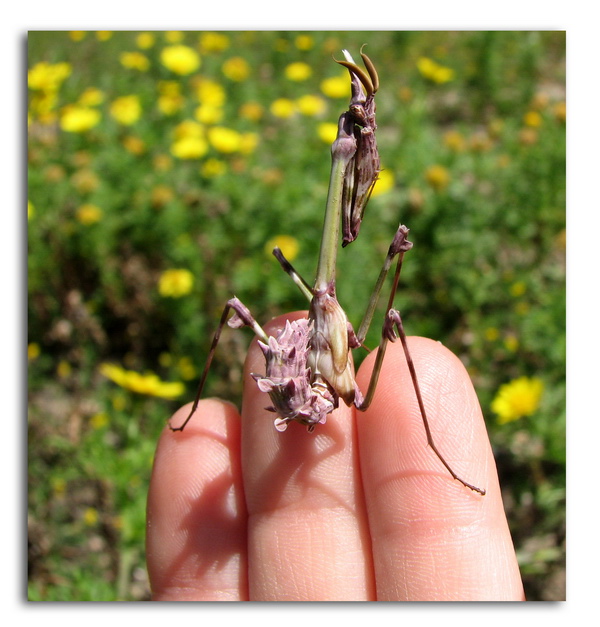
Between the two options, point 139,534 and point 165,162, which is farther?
point 165,162

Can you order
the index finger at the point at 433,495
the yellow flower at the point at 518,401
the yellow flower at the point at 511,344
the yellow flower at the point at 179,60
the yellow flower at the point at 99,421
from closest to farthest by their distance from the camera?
the index finger at the point at 433,495
the yellow flower at the point at 518,401
the yellow flower at the point at 99,421
the yellow flower at the point at 511,344
the yellow flower at the point at 179,60

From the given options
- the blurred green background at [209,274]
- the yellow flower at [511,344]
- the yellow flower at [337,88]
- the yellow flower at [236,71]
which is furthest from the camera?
the yellow flower at [236,71]

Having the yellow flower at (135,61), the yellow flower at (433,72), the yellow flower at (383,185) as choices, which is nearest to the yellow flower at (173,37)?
the yellow flower at (135,61)

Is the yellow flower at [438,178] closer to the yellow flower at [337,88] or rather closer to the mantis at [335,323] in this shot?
the yellow flower at [337,88]

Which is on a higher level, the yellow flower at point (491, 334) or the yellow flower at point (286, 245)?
the yellow flower at point (286, 245)

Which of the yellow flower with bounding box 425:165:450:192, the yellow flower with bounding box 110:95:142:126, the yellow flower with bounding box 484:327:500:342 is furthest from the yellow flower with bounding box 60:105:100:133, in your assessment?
the yellow flower with bounding box 484:327:500:342

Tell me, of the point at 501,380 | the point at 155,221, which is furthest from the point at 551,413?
the point at 155,221

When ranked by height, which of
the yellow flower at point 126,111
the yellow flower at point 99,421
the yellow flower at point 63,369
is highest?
the yellow flower at point 126,111
